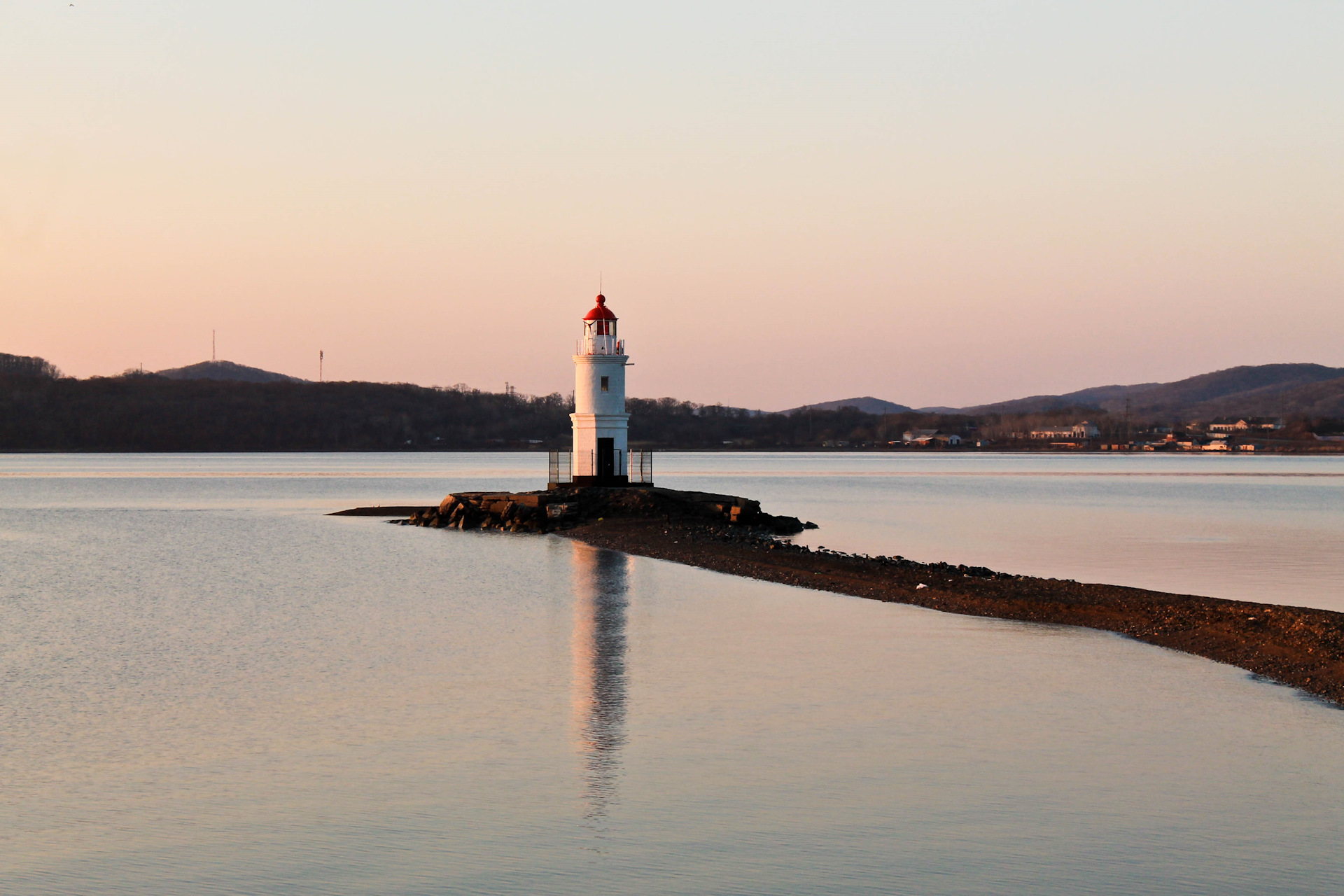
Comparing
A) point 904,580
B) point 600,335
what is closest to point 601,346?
point 600,335

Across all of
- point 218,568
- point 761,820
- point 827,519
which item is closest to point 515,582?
point 218,568

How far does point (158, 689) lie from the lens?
511 inches

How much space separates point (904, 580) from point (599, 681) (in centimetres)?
996

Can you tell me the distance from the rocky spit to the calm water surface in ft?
2.32

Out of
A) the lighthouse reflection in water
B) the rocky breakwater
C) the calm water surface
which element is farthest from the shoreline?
the rocky breakwater

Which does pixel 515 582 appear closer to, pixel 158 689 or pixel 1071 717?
pixel 158 689

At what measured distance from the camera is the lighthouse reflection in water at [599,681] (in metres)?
9.26

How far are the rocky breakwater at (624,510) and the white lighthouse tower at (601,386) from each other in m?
1.43

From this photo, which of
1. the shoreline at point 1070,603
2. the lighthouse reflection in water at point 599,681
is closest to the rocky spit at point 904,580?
the shoreline at point 1070,603

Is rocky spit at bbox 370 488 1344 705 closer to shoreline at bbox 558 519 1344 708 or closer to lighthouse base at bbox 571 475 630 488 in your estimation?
shoreline at bbox 558 519 1344 708

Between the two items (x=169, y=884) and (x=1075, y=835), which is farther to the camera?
(x=1075, y=835)

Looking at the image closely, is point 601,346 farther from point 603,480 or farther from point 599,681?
point 599,681

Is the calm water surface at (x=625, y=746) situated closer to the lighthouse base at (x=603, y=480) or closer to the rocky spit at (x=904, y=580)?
the rocky spit at (x=904, y=580)

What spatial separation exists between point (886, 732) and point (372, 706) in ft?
15.7
